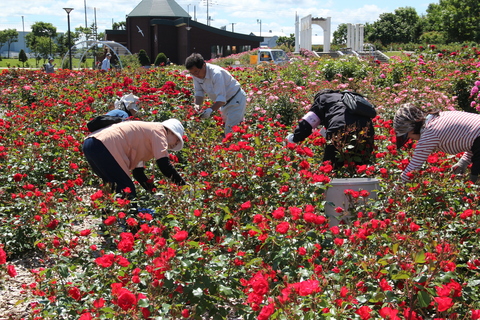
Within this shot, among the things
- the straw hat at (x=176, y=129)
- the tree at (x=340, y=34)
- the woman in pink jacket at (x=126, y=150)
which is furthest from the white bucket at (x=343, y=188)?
the tree at (x=340, y=34)

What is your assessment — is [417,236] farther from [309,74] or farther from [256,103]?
[309,74]

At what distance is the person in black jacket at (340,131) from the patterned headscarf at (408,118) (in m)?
0.29

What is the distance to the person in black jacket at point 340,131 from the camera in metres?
3.96

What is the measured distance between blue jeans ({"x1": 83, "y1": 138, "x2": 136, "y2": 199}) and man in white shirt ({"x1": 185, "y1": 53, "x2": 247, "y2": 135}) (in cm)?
188

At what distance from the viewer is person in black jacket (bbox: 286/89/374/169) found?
3.96m

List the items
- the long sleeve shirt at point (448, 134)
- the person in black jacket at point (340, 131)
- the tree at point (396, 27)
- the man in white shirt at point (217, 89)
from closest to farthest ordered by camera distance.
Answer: the long sleeve shirt at point (448, 134), the person in black jacket at point (340, 131), the man in white shirt at point (217, 89), the tree at point (396, 27)

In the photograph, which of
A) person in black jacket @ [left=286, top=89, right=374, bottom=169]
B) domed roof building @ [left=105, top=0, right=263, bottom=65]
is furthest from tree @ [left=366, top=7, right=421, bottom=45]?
person in black jacket @ [left=286, top=89, right=374, bottom=169]

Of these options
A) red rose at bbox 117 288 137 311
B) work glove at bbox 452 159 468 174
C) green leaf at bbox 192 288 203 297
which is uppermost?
work glove at bbox 452 159 468 174

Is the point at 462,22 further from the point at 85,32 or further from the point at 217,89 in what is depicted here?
the point at 85,32

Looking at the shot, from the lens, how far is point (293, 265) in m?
2.57

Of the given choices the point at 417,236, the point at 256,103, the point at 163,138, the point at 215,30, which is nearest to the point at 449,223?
the point at 417,236

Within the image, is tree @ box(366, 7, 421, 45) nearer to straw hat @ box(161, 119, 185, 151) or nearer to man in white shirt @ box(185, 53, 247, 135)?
man in white shirt @ box(185, 53, 247, 135)

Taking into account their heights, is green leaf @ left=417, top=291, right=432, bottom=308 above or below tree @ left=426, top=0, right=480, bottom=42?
below

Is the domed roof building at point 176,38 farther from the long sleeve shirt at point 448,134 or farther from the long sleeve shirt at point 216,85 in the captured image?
the long sleeve shirt at point 448,134
